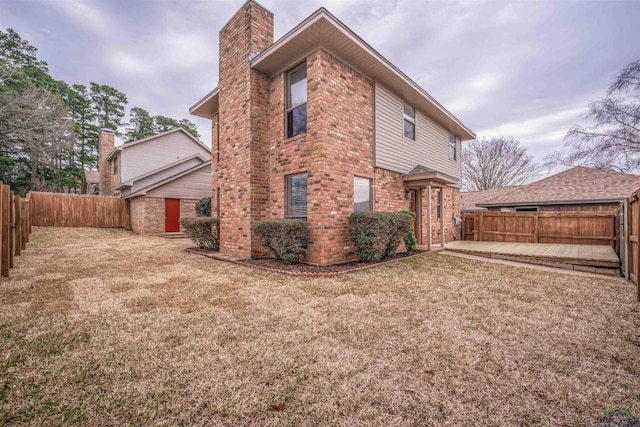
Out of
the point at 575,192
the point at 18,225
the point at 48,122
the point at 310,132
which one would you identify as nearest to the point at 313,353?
the point at 310,132

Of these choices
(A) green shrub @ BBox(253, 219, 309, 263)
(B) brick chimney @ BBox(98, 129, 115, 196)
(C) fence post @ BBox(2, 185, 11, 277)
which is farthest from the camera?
(B) brick chimney @ BBox(98, 129, 115, 196)

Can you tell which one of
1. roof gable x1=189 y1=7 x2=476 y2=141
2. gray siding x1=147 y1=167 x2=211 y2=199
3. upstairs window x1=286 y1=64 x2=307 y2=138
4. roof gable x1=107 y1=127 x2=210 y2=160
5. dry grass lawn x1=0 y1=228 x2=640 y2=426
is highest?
roof gable x1=107 y1=127 x2=210 y2=160

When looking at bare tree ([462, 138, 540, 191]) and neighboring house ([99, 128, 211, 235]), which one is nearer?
neighboring house ([99, 128, 211, 235])

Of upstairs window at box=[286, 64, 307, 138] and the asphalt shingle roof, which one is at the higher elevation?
upstairs window at box=[286, 64, 307, 138]

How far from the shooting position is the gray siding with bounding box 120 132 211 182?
61.7ft

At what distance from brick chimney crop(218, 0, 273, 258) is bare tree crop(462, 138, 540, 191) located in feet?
84.3

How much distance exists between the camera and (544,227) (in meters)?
10.9

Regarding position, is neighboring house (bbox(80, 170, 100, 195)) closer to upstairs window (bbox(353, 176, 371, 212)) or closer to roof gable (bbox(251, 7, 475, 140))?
roof gable (bbox(251, 7, 475, 140))

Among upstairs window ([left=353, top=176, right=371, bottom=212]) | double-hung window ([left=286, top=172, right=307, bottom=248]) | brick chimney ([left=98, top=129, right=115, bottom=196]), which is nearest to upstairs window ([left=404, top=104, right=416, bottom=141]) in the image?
upstairs window ([left=353, top=176, right=371, bottom=212])

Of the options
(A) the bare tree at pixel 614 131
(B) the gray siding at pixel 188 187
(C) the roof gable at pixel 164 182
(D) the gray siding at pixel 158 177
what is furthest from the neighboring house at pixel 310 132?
(A) the bare tree at pixel 614 131

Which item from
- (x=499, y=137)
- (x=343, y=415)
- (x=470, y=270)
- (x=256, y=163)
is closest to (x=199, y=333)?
(x=343, y=415)

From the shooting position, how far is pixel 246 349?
2553 mm

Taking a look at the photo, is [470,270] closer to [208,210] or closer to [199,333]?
[199,333]

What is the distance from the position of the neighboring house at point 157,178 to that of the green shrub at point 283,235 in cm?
1171
